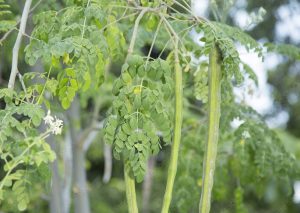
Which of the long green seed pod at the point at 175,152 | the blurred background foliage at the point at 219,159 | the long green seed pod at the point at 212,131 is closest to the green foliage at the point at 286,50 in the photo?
the blurred background foliage at the point at 219,159

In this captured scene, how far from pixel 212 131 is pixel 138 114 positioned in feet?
1.01

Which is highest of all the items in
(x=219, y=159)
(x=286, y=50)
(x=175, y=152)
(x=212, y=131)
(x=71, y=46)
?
(x=286, y=50)

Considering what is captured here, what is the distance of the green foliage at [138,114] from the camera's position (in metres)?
2.07

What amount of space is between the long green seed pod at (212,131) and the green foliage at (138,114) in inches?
6.6

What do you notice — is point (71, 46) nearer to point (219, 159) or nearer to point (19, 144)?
point (19, 144)

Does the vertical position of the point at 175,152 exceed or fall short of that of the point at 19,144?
it exceeds it

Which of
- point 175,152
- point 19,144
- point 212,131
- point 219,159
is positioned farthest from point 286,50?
point 19,144

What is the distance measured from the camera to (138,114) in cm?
210

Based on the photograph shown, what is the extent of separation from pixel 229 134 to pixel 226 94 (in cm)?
132

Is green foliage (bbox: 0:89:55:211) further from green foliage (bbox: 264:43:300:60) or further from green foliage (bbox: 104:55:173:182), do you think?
green foliage (bbox: 264:43:300:60)

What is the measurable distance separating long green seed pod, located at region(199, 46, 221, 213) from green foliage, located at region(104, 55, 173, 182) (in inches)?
6.6

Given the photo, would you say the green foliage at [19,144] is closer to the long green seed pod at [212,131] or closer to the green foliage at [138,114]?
the green foliage at [138,114]

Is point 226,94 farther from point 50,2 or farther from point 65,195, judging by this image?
point 65,195

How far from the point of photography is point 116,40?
2.68 metres
